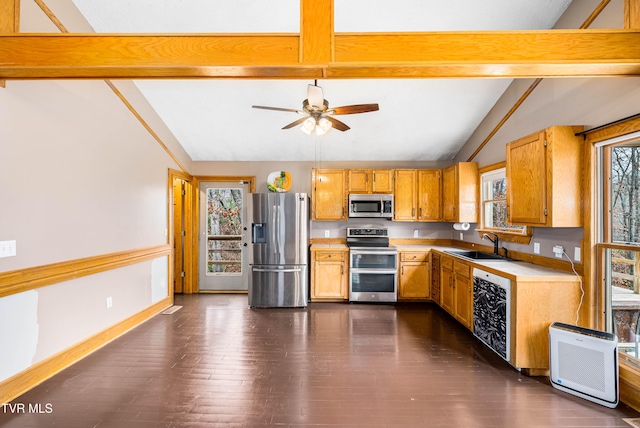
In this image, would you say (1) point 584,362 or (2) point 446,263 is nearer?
(1) point 584,362

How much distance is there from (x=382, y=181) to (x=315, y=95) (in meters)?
2.49

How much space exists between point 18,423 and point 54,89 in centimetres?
255

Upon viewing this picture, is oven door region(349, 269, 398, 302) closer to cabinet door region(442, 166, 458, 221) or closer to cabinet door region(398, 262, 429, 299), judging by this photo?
cabinet door region(398, 262, 429, 299)

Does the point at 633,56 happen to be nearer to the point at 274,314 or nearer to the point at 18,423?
the point at 274,314

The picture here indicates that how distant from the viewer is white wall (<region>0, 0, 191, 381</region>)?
231cm

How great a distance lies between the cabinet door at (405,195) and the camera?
A: 4949 mm

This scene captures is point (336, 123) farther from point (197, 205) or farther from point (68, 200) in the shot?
point (197, 205)

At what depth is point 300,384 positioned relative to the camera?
2457 millimetres

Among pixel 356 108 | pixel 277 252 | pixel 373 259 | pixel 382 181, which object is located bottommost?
pixel 373 259

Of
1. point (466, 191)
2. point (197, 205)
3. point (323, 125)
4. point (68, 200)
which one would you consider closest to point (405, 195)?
point (466, 191)

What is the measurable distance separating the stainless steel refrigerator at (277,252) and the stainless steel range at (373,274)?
2.51 ft

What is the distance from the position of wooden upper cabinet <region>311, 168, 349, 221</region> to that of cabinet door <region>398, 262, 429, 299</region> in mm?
1255

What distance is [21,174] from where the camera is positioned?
2.36 metres

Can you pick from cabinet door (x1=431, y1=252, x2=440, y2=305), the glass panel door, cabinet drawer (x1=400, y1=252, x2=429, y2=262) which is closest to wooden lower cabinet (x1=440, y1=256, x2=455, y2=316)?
cabinet door (x1=431, y1=252, x2=440, y2=305)
